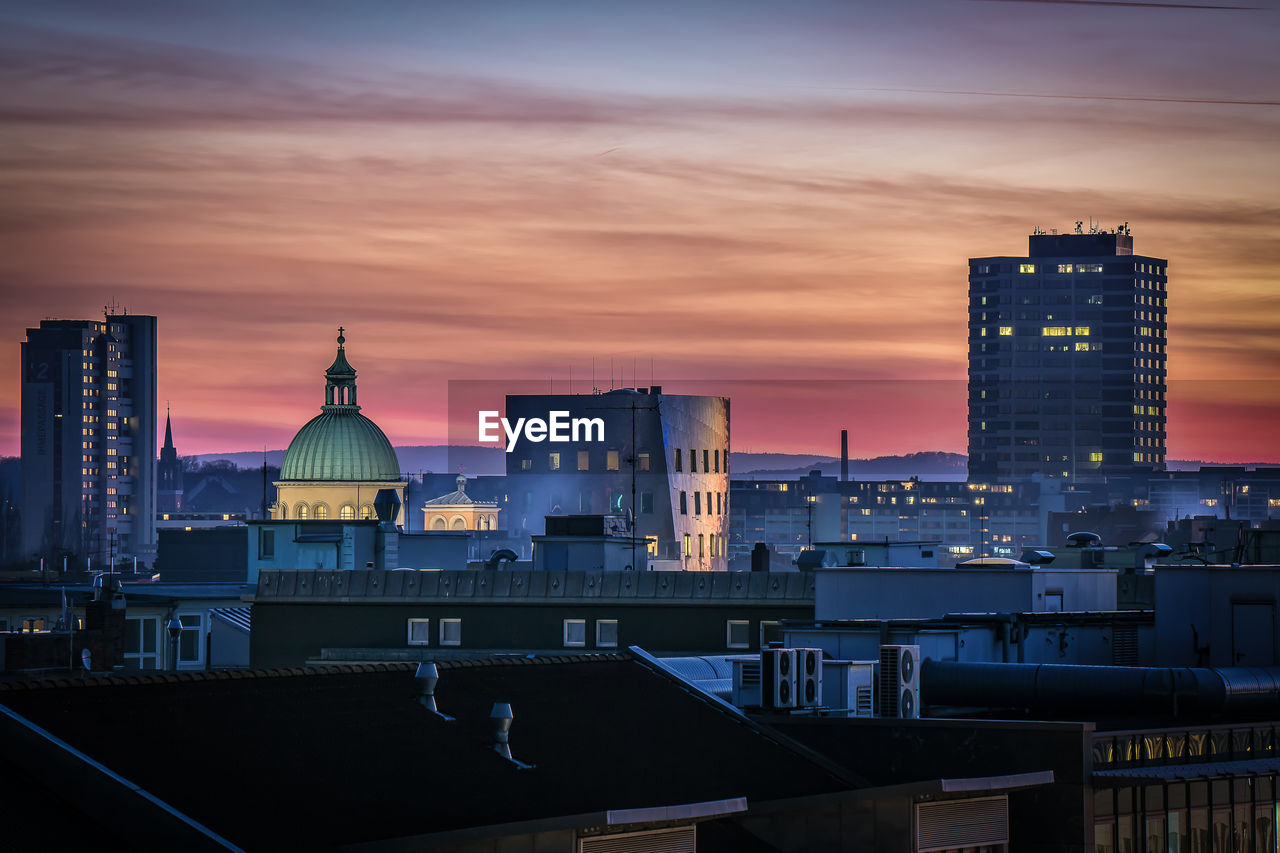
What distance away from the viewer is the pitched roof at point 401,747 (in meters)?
25.8

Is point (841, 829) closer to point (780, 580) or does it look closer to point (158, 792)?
point (158, 792)

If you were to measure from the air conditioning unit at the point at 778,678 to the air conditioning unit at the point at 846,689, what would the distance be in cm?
199

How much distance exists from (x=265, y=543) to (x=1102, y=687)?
67.7 m

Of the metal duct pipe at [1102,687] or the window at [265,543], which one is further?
the window at [265,543]

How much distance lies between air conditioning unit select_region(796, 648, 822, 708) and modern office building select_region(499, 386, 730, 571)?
A: 13040cm


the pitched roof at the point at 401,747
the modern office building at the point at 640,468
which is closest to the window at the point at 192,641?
the pitched roof at the point at 401,747

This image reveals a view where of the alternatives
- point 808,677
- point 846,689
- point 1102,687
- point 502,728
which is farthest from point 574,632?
point 502,728

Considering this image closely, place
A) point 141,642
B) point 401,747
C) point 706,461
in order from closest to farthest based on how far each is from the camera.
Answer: point 401,747 → point 141,642 → point 706,461

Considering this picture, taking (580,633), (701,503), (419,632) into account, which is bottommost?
(419,632)

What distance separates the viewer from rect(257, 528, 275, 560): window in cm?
10488

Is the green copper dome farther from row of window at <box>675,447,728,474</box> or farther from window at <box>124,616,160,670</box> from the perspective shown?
window at <box>124,616,160,670</box>

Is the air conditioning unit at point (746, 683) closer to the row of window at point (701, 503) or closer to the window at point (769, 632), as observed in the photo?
the window at point (769, 632)

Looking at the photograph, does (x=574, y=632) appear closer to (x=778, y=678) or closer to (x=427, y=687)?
(x=778, y=678)

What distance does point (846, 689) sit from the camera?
38.7 metres
